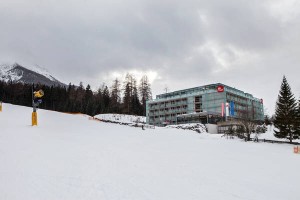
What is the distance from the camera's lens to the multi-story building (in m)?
80.9

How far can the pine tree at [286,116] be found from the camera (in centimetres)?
4022

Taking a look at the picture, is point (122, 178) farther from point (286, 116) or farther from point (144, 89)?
point (144, 89)

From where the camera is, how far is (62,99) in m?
106

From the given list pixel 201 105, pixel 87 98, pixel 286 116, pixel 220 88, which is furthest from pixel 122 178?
pixel 87 98

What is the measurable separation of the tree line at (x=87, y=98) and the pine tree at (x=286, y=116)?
67.0 metres

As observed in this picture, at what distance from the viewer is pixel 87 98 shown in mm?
110000

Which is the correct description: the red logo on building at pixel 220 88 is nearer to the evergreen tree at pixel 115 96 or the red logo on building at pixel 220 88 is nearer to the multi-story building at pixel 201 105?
the multi-story building at pixel 201 105

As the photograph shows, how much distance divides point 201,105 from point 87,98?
48036 millimetres

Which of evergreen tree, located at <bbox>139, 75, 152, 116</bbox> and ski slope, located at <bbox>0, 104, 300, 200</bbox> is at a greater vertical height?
evergreen tree, located at <bbox>139, 75, 152, 116</bbox>

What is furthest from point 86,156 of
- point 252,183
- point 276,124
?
point 276,124

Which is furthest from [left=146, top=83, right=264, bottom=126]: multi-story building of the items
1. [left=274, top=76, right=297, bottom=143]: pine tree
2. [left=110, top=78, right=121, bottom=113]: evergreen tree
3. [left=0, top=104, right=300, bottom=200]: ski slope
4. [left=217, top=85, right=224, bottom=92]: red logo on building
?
[left=0, top=104, right=300, bottom=200]: ski slope

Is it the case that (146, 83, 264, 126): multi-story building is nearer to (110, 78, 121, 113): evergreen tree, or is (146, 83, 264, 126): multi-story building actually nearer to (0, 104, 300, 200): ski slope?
(110, 78, 121, 113): evergreen tree

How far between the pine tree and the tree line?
220ft

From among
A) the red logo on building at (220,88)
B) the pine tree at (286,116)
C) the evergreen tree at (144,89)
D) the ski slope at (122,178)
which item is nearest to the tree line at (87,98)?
the evergreen tree at (144,89)
